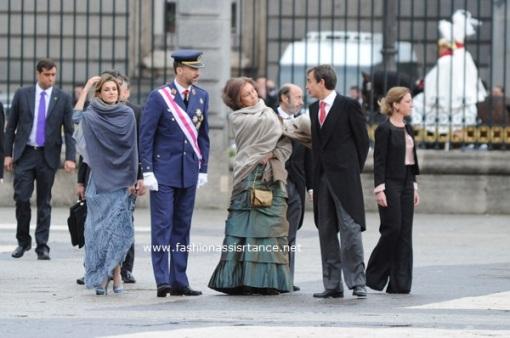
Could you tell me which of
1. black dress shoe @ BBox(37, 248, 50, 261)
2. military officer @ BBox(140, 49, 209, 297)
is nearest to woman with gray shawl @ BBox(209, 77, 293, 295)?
military officer @ BBox(140, 49, 209, 297)

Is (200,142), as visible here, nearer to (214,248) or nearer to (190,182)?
(190,182)

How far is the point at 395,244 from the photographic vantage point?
43.3 ft

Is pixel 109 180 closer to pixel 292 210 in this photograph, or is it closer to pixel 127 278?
pixel 127 278

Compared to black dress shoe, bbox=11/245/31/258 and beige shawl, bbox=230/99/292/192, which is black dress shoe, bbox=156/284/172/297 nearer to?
beige shawl, bbox=230/99/292/192

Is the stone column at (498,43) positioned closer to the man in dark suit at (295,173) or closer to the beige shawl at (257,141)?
the man in dark suit at (295,173)

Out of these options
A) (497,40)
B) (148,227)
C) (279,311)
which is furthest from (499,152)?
(279,311)

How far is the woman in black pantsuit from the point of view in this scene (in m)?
13.1

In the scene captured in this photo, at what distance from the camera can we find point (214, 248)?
1680 centimetres

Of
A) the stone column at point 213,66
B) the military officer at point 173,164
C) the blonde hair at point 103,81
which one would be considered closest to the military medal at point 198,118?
the military officer at point 173,164

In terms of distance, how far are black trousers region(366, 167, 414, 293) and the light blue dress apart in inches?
71.2

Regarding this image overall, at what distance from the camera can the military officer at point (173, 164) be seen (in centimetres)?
1273

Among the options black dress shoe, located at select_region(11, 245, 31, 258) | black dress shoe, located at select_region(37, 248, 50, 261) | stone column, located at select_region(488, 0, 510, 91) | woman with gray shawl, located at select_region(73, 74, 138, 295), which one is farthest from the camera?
stone column, located at select_region(488, 0, 510, 91)

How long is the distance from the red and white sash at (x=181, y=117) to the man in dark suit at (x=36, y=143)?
2983 millimetres

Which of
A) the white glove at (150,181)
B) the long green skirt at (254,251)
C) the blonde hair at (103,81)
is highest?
the blonde hair at (103,81)
